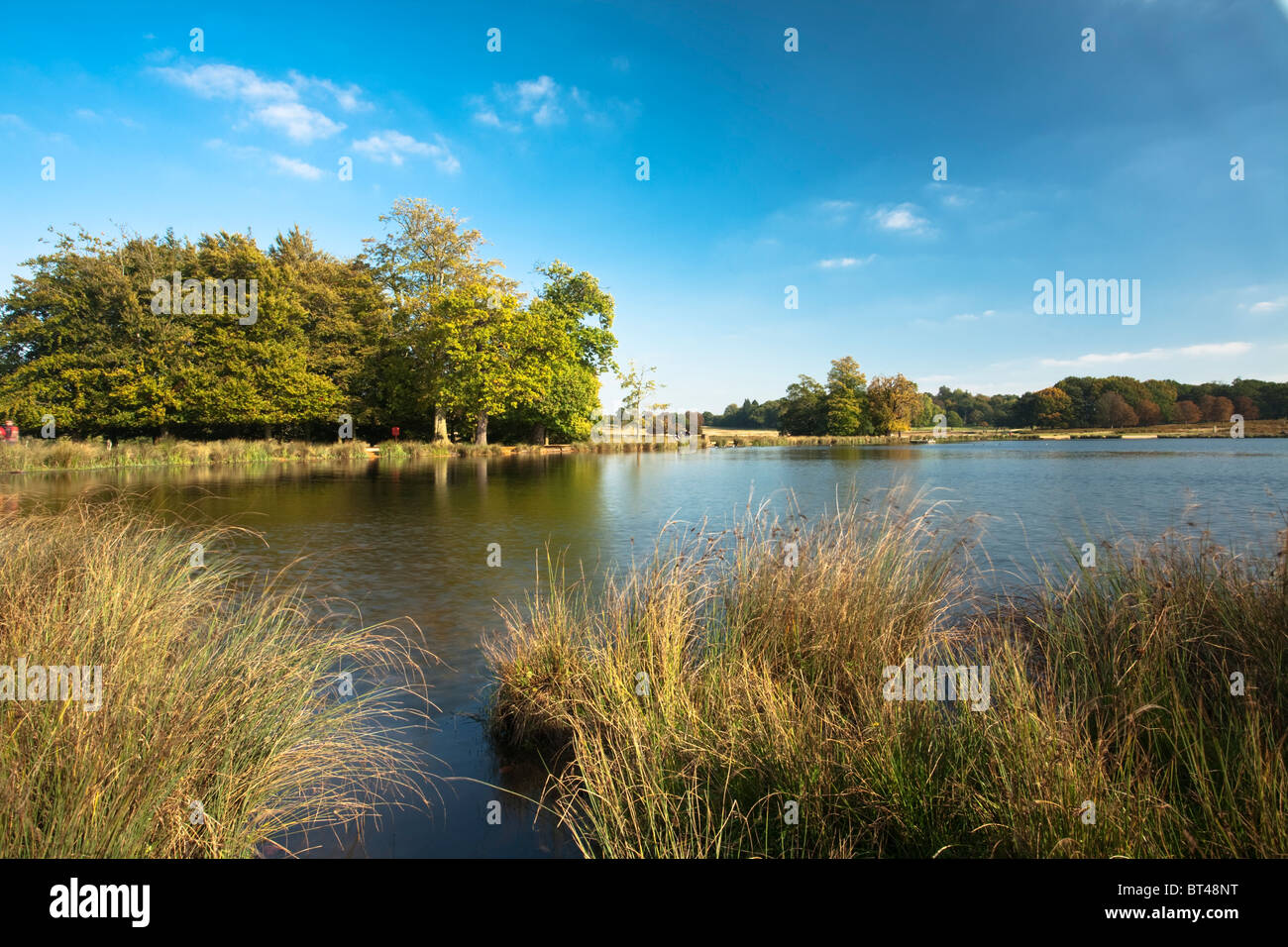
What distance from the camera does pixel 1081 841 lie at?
7.63 ft

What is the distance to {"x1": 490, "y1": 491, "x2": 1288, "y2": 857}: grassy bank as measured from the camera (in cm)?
248

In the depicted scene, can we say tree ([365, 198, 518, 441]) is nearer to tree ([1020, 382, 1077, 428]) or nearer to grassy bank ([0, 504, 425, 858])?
grassy bank ([0, 504, 425, 858])

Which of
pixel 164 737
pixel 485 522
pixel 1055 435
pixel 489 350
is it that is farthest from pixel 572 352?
pixel 1055 435

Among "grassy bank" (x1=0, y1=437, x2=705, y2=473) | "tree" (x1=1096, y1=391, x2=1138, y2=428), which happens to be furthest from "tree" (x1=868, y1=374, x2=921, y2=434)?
"grassy bank" (x1=0, y1=437, x2=705, y2=473)

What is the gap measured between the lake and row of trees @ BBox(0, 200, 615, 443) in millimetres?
11216

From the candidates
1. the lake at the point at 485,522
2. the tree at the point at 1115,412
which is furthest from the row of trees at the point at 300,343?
the tree at the point at 1115,412

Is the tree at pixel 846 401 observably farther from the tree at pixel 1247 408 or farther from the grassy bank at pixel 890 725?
the grassy bank at pixel 890 725

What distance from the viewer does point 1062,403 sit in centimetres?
9588

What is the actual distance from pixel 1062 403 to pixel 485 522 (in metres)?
109

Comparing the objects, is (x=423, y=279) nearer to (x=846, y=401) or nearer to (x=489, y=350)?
(x=489, y=350)

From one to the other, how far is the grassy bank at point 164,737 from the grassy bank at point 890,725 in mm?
1205
